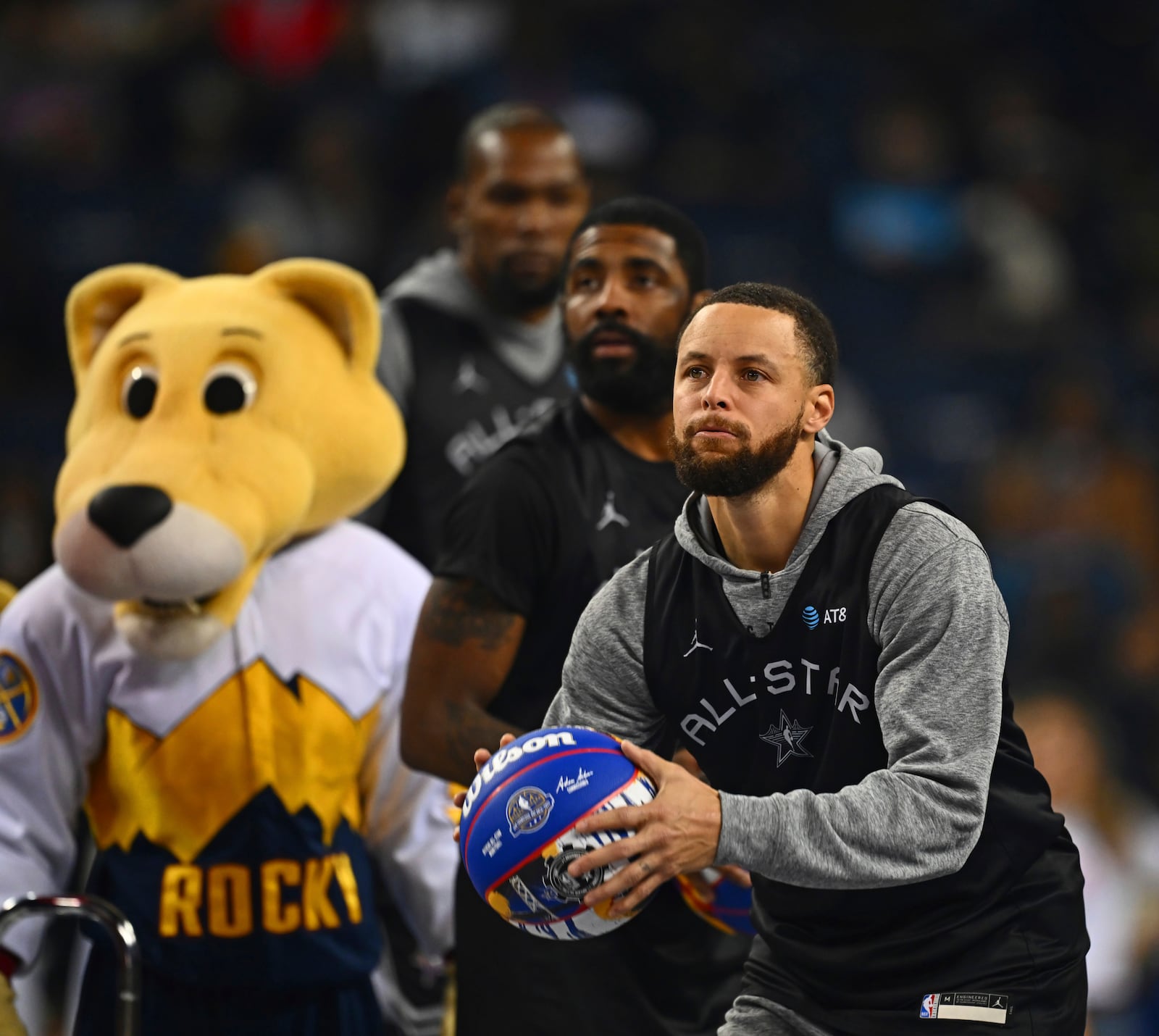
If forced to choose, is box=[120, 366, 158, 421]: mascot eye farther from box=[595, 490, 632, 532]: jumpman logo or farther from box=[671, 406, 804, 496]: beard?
box=[671, 406, 804, 496]: beard

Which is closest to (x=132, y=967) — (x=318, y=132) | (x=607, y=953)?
(x=607, y=953)

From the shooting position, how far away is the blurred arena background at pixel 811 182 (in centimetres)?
720

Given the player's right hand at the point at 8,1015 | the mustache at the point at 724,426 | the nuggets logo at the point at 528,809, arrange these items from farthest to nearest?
the player's right hand at the point at 8,1015
the mustache at the point at 724,426
the nuggets logo at the point at 528,809

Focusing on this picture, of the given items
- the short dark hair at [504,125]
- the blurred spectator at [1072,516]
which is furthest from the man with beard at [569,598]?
the blurred spectator at [1072,516]

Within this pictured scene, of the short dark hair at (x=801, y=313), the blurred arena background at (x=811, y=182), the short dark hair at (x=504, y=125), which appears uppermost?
the blurred arena background at (x=811, y=182)

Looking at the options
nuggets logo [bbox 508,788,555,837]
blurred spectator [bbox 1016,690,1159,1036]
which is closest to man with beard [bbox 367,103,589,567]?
nuggets logo [bbox 508,788,555,837]

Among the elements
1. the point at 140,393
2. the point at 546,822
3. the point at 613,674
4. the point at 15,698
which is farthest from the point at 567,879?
the point at 140,393

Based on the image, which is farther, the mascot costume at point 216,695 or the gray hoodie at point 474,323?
the gray hoodie at point 474,323

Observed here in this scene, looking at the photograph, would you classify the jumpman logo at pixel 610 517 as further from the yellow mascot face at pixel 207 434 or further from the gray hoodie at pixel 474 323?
the gray hoodie at pixel 474 323

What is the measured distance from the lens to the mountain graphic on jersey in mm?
3076

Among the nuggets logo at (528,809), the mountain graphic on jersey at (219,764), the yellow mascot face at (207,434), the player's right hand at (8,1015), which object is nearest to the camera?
the nuggets logo at (528,809)

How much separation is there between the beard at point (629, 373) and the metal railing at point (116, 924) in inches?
46.9

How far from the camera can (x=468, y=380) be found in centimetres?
390

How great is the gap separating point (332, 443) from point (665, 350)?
65 centimetres
